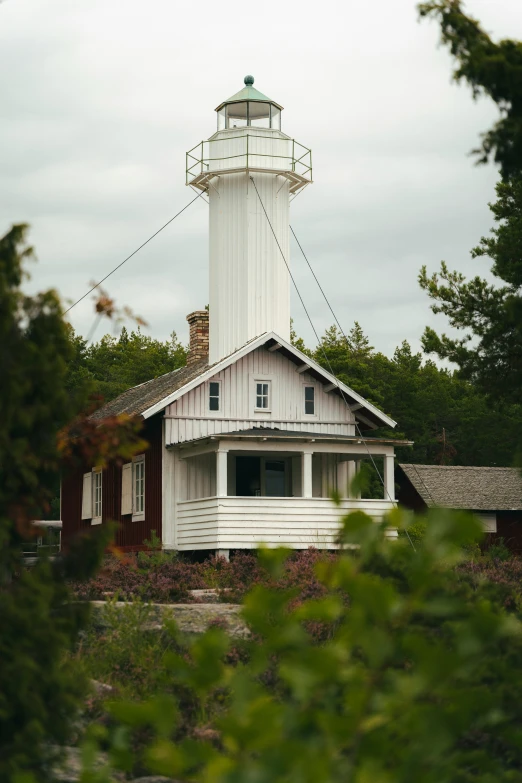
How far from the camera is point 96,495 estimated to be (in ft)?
98.1

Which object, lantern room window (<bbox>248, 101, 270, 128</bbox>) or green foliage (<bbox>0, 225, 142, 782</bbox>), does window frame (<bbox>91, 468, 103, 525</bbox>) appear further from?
green foliage (<bbox>0, 225, 142, 782</bbox>)

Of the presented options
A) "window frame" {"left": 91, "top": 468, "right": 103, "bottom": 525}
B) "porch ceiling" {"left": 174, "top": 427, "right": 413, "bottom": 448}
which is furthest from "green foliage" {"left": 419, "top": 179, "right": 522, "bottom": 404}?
"window frame" {"left": 91, "top": 468, "right": 103, "bottom": 525}

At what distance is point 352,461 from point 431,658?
962 inches

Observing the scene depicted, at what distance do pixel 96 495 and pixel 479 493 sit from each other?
465 inches

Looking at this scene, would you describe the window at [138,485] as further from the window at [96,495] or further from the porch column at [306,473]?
the porch column at [306,473]

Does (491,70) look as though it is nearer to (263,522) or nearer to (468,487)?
(263,522)

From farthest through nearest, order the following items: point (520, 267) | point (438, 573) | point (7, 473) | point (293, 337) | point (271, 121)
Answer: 1. point (293, 337)
2. point (271, 121)
3. point (520, 267)
4. point (7, 473)
5. point (438, 573)

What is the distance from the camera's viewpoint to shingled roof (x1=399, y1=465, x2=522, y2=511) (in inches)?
1320

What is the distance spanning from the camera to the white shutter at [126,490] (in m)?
27.6

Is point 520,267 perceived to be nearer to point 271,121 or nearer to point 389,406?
point 271,121

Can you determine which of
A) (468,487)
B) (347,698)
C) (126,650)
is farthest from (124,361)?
(347,698)

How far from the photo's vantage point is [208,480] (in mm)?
26672

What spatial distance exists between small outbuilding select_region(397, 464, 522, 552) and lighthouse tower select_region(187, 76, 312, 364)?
846cm

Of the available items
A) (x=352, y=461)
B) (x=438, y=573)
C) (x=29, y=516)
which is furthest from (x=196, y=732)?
(x=352, y=461)
